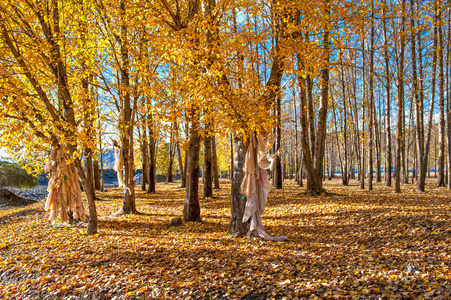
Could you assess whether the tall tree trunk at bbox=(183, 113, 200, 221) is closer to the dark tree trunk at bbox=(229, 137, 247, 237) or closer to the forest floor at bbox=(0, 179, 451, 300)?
the forest floor at bbox=(0, 179, 451, 300)

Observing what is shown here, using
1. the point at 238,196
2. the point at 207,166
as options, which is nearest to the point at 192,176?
the point at 238,196

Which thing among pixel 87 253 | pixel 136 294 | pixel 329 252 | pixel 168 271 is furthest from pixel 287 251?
pixel 87 253

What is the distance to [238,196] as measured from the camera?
20.9ft

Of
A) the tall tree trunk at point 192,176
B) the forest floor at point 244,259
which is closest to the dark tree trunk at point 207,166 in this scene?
the tall tree trunk at point 192,176

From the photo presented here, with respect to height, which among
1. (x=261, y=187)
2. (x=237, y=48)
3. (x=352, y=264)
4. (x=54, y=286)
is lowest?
(x=54, y=286)

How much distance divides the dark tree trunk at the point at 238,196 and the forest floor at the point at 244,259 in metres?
0.30

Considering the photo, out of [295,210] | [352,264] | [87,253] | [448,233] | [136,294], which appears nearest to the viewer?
[136,294]

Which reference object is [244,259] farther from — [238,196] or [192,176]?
[192,176]

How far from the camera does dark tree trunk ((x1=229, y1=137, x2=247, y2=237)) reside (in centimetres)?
636

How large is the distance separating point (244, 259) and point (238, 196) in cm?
163

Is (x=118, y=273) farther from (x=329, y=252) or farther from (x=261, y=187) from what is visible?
(x=329, y=252)

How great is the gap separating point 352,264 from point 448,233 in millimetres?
2332

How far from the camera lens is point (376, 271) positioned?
13.2ft

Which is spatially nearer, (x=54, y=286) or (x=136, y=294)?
(x=136, y=294)
